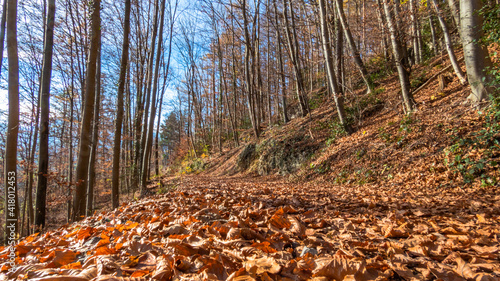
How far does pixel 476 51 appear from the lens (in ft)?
15.0

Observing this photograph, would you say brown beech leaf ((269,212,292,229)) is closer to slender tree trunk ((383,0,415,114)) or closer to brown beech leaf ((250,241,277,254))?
brown beech leaf ((250,241,277,254))

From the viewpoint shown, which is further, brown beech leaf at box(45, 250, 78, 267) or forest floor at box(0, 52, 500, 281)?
brown beech leaf at box(45, 250, 78, 267)

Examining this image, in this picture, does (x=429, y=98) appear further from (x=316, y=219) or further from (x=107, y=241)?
(x=107, y=241)

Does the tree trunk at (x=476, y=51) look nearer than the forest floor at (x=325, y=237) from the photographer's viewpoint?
No

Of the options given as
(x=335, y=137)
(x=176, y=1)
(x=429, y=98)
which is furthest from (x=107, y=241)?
(x=176, y=1)

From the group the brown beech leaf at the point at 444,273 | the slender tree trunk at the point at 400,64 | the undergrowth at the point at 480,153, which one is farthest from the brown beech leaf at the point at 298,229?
the slender tree trunk at the point at 400,64

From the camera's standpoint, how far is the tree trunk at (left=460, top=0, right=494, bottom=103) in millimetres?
4529

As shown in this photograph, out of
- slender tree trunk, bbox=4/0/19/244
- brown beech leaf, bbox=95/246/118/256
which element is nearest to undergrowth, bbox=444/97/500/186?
brown beech leaf, bbox=95/246/118/256

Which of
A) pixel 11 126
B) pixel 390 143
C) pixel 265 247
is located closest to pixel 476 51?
pixel 390 143

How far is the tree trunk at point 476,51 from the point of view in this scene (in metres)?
4.53

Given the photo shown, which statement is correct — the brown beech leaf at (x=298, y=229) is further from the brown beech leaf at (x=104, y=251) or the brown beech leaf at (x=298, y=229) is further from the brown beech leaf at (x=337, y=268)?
the brown beech leaf at (x=104, y=251)

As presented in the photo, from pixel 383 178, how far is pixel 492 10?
3865mm

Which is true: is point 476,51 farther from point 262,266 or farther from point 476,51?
point 262,266

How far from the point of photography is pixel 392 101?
802cm
